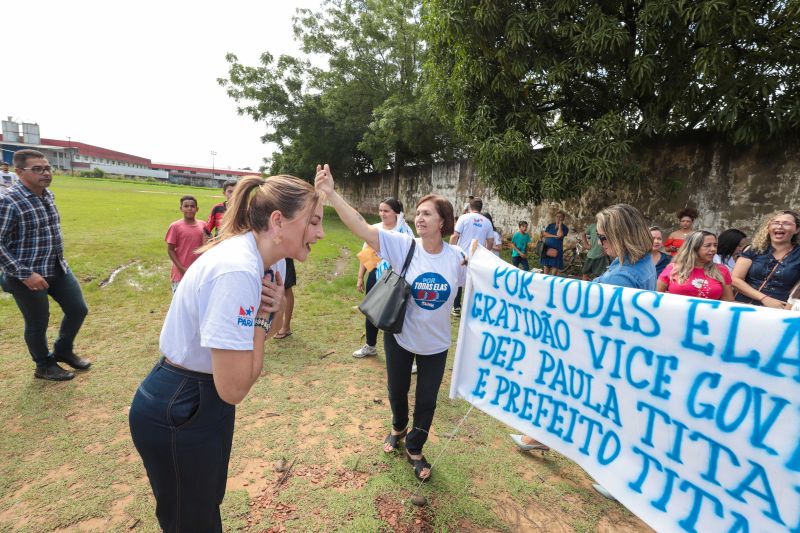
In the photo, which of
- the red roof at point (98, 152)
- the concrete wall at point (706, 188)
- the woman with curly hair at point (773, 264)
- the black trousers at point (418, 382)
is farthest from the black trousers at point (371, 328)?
the red roof at point (98, 152)

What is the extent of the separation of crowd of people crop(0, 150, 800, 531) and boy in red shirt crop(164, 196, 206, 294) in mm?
16

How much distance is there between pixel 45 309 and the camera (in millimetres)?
3627

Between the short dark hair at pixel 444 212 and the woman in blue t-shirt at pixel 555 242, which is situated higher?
the short dark hair at pixel 444 212

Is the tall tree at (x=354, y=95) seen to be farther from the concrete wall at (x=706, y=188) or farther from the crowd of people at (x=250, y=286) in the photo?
the crowd of people at (x=250, y=286)

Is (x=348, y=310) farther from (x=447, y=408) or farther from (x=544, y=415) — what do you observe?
(x=544, y=415)

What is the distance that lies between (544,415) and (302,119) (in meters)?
22.4

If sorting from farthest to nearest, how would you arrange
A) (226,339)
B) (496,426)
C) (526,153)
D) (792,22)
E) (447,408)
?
(526,153) → (792,22) → (447,408) → (496,426) → (226,339)

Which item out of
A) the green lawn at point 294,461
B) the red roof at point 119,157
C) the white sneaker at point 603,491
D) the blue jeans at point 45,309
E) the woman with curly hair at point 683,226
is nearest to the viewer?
the green lawn at point 294,461

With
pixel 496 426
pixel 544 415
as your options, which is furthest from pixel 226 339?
pixel 496 426

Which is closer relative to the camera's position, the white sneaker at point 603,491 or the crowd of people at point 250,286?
the crowd of people at point 250,286

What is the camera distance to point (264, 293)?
1.47 meters

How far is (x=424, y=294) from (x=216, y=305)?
1558 millimetres

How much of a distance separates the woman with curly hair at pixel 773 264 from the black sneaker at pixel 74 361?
6.79 meters

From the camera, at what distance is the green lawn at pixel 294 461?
96.2 inches
